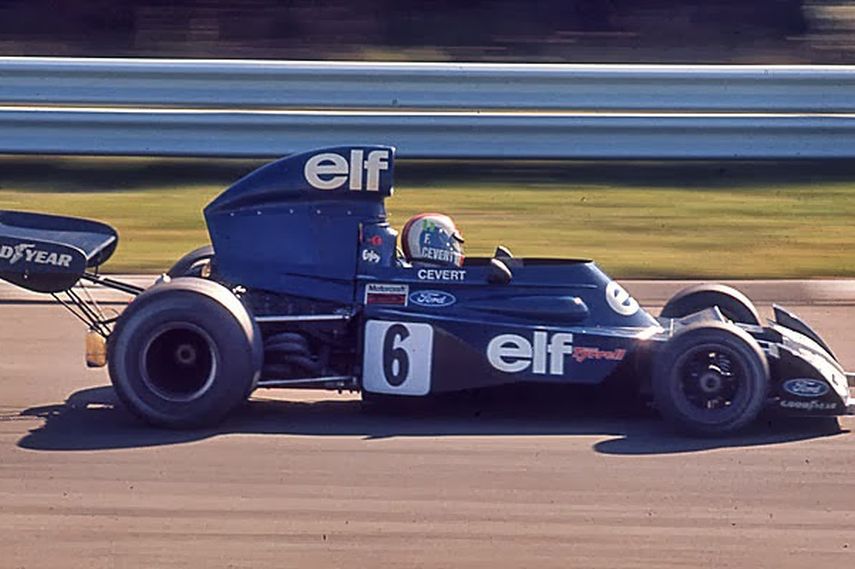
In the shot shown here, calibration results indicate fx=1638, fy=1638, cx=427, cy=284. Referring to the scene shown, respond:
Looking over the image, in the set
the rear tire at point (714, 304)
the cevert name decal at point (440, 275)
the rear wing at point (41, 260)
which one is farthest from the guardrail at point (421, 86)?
the cevert name decal at point (440, 275)

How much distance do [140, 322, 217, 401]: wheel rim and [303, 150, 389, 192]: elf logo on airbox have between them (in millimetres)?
940

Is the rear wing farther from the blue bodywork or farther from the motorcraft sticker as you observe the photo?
the motorcraft sticker

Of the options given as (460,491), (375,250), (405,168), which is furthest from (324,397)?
(405,168)

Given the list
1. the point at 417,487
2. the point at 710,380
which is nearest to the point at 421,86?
the point at 710,380

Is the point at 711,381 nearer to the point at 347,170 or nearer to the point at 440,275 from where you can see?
the point at 440,275

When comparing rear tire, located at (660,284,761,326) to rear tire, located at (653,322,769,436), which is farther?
rear tire, located at (660,284,761,326)

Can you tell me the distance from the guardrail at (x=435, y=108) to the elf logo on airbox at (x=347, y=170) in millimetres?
5669

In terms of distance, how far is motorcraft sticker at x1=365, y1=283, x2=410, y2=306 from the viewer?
7328mm

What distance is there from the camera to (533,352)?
23.7 feet

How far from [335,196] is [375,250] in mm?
321

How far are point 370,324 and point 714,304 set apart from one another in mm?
1894

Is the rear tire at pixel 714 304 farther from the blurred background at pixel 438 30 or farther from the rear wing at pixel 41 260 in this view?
the blurred background at pixel 438 30

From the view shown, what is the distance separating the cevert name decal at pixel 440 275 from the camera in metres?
7.38

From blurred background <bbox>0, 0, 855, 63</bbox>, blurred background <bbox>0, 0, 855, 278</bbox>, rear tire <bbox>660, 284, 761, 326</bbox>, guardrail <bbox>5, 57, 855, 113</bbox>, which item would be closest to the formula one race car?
rear tire <bbox>660, 284, 761, 326</bbox>
